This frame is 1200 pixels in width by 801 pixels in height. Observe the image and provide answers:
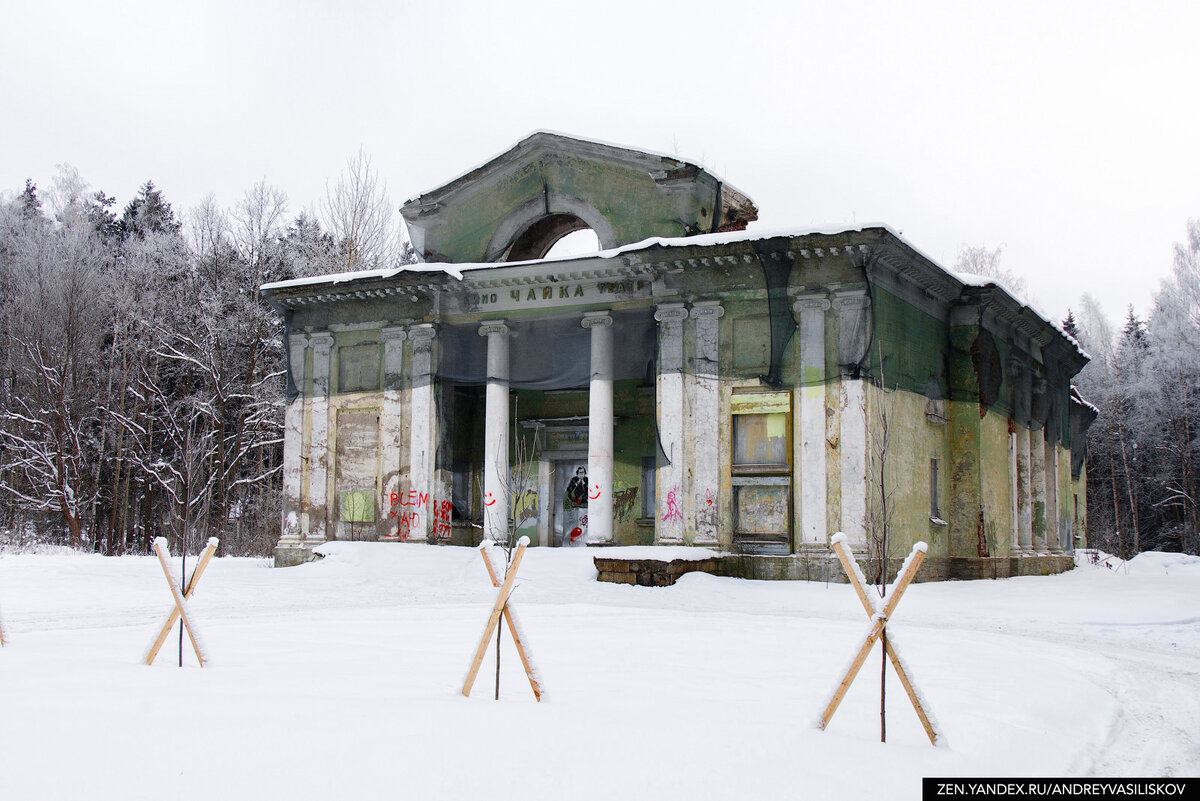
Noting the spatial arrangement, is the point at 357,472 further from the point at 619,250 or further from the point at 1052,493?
the point at 1052,493

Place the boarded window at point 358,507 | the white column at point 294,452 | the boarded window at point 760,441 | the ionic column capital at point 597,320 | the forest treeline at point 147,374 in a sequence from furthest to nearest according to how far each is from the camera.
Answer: the forest treeline at point 147,374 < the white column at point 294,452 < the boarded window at point 358,507 < the ionic column capital at point 597,320 < the boarded window at point 760,441

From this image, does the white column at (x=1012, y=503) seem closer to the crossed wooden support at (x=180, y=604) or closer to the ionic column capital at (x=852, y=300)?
the ionic column capital at (x=852, y=300)

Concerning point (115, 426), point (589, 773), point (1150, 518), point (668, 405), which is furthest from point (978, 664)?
point (1150, 518)

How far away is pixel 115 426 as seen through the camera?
3481 cm

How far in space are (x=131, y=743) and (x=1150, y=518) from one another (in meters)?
47.8

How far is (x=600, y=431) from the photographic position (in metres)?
21.1

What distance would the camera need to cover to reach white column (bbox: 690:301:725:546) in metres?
19.4

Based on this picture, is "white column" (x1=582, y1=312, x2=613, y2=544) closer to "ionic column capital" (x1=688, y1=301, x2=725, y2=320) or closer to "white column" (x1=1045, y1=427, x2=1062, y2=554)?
"ionic column capital" (x1=688, y1=301, x2=725, y2=320)

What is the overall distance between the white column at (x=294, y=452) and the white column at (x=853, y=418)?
483 inches

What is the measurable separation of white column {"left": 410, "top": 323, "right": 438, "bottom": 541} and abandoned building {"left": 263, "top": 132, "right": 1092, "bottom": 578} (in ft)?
0.17

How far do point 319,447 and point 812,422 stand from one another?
11.3m

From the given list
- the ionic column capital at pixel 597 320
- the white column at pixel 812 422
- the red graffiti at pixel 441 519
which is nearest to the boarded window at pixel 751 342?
the white column at pixel 812 422

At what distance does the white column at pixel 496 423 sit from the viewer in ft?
72.2

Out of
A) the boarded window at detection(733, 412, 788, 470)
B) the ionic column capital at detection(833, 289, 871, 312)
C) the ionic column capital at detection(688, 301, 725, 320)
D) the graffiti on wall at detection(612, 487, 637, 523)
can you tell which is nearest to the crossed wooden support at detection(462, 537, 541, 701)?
the boarded window at detection(733, 412, 788, 470)
